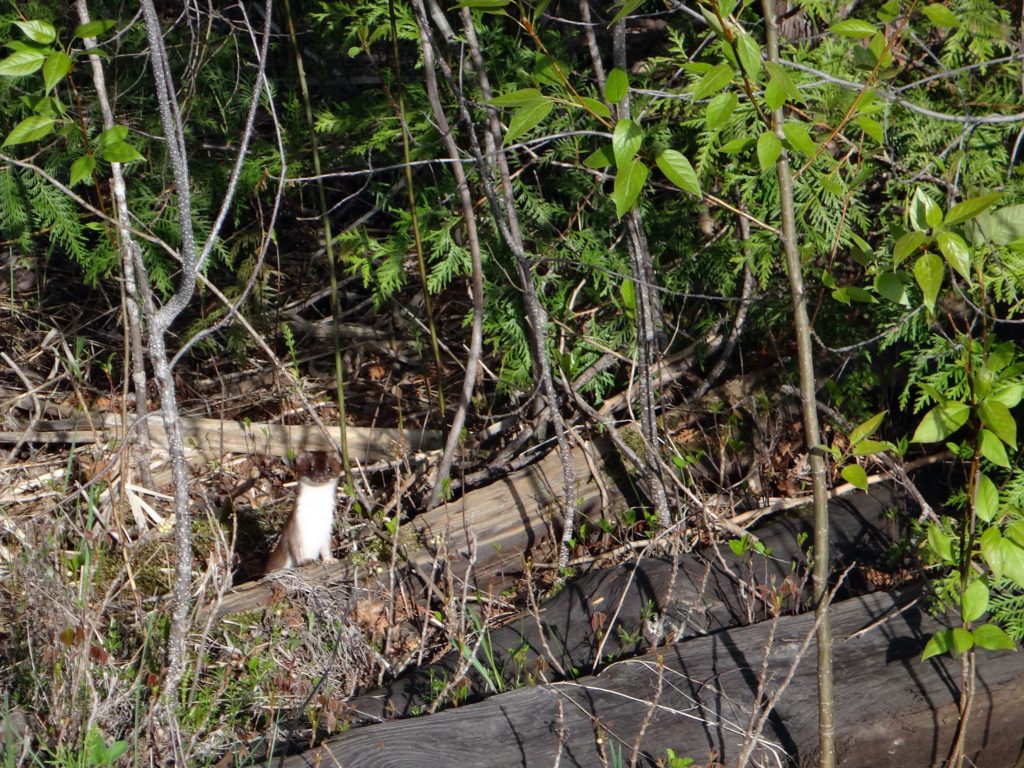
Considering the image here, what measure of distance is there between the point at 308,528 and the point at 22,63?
1.84 meters

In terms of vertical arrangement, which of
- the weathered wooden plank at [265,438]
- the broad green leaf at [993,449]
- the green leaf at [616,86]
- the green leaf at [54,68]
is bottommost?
the broad green leaf at [993,449]

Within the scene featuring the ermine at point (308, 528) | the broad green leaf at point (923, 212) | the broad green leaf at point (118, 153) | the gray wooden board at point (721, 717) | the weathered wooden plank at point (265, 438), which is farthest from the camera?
the weathered wooden plank at point (265, 438)

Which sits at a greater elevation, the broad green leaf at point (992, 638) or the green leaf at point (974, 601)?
the green leaf at point (974, 601)

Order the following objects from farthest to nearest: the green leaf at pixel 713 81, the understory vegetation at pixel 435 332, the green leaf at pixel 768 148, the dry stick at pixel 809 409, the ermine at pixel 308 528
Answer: the ermine at pixel 308 528
the understory vegetation at pixel 435 332
the dry stick at pixel 809 409
the green leaf at pixel 768 148
the green leaf at pixel 713 81

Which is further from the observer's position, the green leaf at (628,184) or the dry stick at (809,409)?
the dry stick at (809,409)

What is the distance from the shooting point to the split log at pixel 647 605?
2.83 meters

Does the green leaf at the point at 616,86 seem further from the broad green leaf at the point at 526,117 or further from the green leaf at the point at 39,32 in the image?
the green leaf at the point at 39,32

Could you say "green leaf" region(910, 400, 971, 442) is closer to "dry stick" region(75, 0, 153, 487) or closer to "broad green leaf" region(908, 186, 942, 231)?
"broad green leaf" region(908, 186, 942, 231)

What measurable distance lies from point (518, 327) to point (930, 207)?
1.91m

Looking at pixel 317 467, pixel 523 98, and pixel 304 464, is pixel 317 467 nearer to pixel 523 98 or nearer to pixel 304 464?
pixel 304 464

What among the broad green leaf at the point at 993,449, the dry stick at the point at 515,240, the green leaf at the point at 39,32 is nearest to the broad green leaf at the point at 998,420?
the broad green leaf at the point at 993,449

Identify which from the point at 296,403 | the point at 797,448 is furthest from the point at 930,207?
the point at 296,403

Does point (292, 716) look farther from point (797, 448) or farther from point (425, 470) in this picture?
point (797, 448)

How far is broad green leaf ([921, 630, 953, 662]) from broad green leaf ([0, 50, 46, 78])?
8.30 ft
